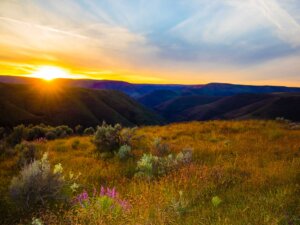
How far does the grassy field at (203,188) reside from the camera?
4113mm

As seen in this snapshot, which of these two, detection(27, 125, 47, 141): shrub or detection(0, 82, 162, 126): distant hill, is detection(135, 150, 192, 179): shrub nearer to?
detection(27, 125, 47, 141): shrub

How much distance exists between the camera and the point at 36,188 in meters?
4.76

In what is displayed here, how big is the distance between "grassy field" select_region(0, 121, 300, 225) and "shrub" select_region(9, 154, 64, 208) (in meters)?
0.25

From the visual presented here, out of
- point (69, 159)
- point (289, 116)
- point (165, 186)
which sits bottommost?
point (289, 116)

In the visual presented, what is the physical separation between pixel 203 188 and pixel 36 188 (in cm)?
299

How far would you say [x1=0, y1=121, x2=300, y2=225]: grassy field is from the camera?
4.11 metres

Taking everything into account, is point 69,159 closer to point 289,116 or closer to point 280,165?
point 280,165

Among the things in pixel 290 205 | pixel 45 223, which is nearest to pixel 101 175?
pixel 45 223

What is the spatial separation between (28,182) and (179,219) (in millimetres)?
2518

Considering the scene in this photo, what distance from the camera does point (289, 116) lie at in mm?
185000

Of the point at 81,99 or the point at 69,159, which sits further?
the point at 81,99

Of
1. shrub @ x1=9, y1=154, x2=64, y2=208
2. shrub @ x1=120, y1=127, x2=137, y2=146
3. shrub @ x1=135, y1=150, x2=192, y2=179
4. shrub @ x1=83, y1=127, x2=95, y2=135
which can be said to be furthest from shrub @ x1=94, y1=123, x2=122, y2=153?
shrub @ x1=83, y1=127, x2=95, y2=135

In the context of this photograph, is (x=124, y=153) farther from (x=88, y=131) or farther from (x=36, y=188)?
(x=88, y=131)

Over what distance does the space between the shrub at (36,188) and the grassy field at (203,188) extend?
0.25 m
